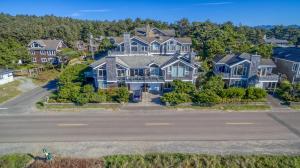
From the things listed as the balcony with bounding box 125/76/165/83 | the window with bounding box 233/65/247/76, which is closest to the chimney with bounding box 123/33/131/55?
the balcony with bounding box 125/76/165/83

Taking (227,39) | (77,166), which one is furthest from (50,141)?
(227,39)

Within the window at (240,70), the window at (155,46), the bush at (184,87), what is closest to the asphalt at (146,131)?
the bush at (184,87)

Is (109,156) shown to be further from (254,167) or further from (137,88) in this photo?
(137,88)

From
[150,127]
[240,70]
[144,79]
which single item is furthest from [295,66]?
[150,127]

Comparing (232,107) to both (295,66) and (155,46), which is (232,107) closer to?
(295,66)

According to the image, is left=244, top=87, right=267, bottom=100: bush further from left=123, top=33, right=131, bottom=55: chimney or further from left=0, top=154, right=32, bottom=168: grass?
left=0, top=154, right=32, bottom=168: grass

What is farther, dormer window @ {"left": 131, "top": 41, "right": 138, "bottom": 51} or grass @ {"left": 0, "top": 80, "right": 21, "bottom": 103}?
dormer window @ {"left": 131, "top": 41, "right": 138, "bottom": 51}

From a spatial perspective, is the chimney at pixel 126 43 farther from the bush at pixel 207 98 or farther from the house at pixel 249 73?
the bush at pixel 207 98
